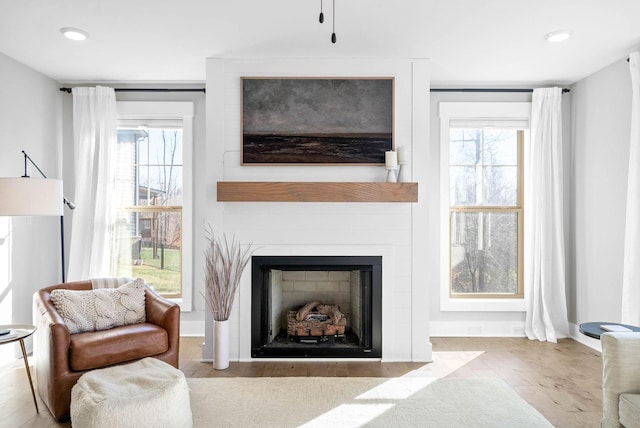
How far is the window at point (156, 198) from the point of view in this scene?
4547 millimetres

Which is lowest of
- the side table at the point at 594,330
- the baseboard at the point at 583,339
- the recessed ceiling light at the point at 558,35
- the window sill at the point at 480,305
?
the baseboard at the point at 583,339

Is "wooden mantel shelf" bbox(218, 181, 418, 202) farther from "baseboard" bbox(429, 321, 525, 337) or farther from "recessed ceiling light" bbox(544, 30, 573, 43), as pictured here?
"baseboard" bbox(429, 321, 525, 337)

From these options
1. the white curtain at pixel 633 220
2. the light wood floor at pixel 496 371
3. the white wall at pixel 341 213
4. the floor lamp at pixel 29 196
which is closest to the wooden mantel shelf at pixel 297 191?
the white wall at pixel 341 213

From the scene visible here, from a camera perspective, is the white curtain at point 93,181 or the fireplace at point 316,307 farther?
the white curtain at point 93,181

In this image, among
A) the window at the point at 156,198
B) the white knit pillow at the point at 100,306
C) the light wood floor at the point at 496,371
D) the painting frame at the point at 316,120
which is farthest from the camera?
the window at the point at 156,198

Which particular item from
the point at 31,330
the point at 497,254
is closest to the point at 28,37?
the point at 31,330

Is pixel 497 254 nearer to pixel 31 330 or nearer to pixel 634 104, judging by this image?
pixel 634 104

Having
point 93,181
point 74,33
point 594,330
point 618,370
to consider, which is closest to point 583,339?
point 594,330

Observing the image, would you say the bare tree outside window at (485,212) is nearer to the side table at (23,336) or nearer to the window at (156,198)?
the window at (156,198)

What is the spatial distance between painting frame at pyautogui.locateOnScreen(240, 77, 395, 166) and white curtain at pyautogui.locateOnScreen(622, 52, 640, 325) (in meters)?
1.87

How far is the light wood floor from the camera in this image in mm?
2814

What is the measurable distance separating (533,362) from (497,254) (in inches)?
49.1

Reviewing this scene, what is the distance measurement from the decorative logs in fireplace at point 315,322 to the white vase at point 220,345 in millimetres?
616

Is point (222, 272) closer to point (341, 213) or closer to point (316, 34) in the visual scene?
point (341, 213)
